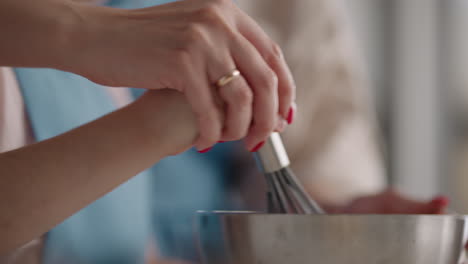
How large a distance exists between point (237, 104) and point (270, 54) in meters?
0.05

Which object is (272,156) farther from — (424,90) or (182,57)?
(424,90)

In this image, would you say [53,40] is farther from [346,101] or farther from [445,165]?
[445,165]

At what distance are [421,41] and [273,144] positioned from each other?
1.33 m

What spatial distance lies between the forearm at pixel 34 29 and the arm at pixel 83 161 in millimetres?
50

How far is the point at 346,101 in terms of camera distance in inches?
34.8

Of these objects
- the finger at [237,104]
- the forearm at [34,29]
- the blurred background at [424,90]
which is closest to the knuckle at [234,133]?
the finger at [237,104]

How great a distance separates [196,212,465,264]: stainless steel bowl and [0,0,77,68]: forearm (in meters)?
0.14

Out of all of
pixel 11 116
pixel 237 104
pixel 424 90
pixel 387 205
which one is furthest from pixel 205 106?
pixel 424 90

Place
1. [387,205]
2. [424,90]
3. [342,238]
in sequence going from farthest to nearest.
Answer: [424,90] < [387,205] < [342,238]

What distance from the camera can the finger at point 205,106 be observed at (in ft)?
1.03

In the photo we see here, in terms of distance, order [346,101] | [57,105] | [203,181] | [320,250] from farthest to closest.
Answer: [346,101] < [203,181] < [57,105] < [320,250]

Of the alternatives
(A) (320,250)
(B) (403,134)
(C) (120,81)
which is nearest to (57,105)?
(C) (120,81)

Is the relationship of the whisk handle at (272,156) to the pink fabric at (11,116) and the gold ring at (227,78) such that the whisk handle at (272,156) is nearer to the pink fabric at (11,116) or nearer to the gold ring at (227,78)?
the gold ring at (227,78)

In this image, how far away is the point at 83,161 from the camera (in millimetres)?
318
